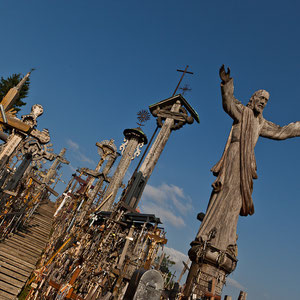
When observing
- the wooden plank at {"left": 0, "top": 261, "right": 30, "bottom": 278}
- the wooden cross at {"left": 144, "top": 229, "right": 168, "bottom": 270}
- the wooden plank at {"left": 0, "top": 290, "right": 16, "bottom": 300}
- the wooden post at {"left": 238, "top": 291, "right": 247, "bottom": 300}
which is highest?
the wooden cross at {"left": 144, "top": 229, "right": 168, "bottom": 270}

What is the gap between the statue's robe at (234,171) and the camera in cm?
348

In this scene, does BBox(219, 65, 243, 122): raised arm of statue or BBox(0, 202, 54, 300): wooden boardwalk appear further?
BBox(0, 202, 54, 300): wooden boardwalk

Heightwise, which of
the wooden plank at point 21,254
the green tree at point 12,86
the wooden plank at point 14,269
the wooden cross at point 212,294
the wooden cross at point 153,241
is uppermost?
the green tree at point 12,86

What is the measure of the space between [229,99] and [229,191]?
4.48ft

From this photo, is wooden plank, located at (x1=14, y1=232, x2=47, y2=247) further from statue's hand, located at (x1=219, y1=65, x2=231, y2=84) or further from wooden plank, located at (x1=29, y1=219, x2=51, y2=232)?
statue's hand, located at (x1=219, y1=65, x2=231, y2=84)

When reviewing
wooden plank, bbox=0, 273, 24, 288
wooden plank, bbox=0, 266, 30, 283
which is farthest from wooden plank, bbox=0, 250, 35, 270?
wooden plank, bbox=0, 273, 24, 288

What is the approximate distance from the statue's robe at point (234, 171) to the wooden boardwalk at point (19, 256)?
8660mm

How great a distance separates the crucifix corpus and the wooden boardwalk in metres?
8.50

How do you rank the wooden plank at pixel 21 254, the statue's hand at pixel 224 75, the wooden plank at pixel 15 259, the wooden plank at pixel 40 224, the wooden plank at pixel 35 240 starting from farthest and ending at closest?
the wooden plank at pixel 40 224, the wooden plank at pixel 35 240, the wooden plank at pixel 21 254, the wooden plank at pixel 15 259, the statue's hand at pixel 224 75

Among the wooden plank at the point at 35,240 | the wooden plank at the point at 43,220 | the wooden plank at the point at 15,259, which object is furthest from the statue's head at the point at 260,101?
the wooden plank at the point at 43,220

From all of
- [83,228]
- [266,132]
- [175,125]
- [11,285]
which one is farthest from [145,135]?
[266,132]

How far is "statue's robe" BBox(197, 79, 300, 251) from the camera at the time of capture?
3484 mm

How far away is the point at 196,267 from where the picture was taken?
3217 millimetres

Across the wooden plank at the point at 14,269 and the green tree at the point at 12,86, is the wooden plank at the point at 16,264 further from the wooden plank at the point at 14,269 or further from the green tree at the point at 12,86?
the green tree at the point at 12,86
